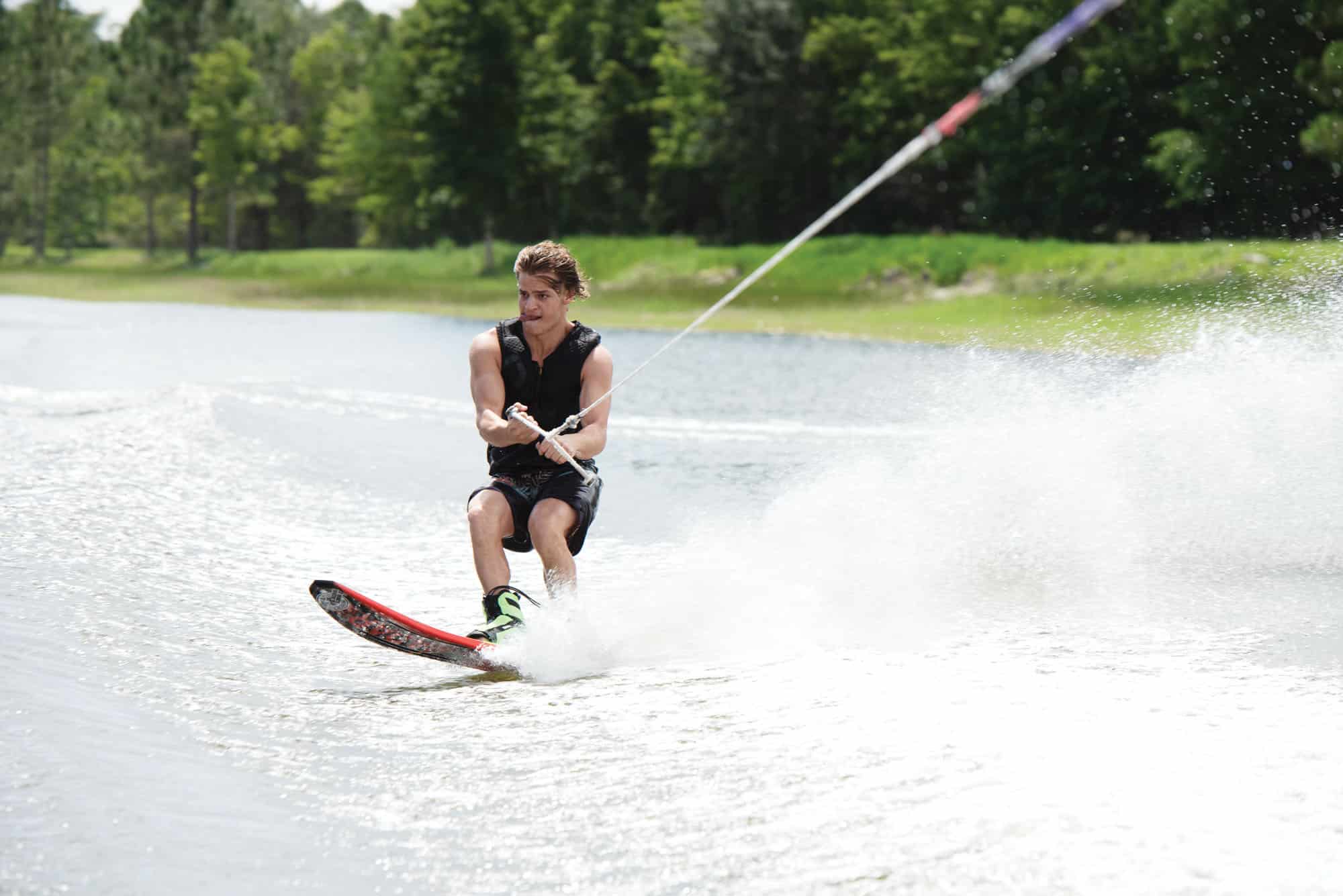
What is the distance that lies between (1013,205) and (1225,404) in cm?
2991

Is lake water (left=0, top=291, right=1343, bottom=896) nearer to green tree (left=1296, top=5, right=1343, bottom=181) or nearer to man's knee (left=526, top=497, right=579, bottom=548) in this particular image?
man's knee (left=526, top=497, right=579, bottom=548)

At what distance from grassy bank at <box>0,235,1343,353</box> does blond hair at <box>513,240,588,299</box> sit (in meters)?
3.54


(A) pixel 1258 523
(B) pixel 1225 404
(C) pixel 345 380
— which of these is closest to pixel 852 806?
(A) pixel 1258 523

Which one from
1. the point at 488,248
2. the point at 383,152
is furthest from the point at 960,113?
the point at 383,152

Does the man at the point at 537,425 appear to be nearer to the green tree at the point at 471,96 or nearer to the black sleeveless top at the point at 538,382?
the black sleeveless top at the point at 538,382

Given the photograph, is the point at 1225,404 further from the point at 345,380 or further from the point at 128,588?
the point at 345,380

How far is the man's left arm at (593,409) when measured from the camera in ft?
16.4

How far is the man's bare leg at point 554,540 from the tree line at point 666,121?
2002cm

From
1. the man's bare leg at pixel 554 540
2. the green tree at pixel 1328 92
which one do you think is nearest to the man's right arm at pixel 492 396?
the man's bare leg at pixel 554 540

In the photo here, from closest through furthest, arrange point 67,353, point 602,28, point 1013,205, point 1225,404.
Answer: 1. point 1225,404
2. point 67,353
3. point 1013,205
4. point 602,28

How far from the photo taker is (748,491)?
347 inches

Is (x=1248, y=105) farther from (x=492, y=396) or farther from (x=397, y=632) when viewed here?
(x=397, y=632)

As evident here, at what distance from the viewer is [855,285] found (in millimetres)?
33094

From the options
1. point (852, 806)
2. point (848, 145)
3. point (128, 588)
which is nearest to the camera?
point (852, 806)
